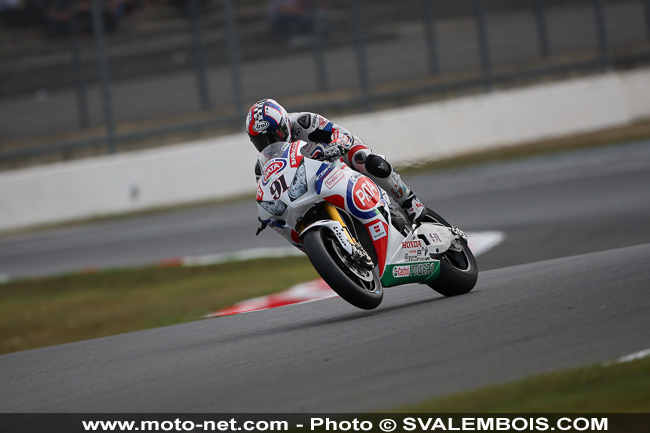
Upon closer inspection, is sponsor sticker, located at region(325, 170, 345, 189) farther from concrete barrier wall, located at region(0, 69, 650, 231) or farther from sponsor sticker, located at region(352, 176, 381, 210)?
concrete barrier wall, located at region(0, 69, 650, 231)

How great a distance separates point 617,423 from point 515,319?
1.81 m

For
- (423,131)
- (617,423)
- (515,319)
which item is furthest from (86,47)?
(617,423)

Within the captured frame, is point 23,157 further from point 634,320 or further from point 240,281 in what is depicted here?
point 634,320

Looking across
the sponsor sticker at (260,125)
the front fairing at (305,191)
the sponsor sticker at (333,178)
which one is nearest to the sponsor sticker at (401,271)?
the front fairing at (305,191)

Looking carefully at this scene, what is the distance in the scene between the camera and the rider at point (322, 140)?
5750mm

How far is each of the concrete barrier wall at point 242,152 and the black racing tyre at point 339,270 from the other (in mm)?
10984

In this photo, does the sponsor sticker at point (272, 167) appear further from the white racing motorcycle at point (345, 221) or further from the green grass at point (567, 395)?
the green grass at point (567, 395)

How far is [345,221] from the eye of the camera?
5711 mm

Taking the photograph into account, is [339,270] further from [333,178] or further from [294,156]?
[294,156]

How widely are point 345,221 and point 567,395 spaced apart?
7.59ft

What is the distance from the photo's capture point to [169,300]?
968 centimetres

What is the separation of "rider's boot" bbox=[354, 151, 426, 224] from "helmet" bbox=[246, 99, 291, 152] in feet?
1.83

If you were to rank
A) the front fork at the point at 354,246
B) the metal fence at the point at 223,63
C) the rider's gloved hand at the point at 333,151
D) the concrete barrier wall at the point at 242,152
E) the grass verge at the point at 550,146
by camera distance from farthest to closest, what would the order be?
the metal fence at the point at 223,63
the concrete barrier wall at the point at 242,152
the grass verge at the point at 550,146
the rider's gloved hand at the point at 333,151
the front fork at the point at 354,246

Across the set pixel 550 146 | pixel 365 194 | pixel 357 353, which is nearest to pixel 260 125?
pixel 365 194
